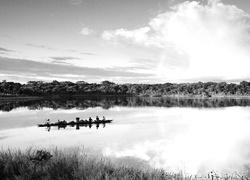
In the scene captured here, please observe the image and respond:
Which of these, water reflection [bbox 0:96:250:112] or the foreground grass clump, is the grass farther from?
water reflection [bbox 0:96:250:112]

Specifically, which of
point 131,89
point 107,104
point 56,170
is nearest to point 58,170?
point 56,170

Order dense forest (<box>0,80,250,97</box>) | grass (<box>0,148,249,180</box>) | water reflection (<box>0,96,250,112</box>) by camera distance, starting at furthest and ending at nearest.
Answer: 1. dense forest (<box>0,80,250,97</box>)
2. water reflection (<box>0,96,250,112</box>)
3. grass (<box>0,148,249,180</box>)

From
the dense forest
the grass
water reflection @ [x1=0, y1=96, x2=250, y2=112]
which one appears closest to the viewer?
the grass

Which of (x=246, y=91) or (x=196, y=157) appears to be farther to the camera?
(x=246, y=91)

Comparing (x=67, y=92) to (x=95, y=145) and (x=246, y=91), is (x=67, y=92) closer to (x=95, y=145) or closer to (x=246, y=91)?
(x=246, y=91)

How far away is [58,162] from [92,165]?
992mm

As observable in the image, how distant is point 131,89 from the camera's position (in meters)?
145

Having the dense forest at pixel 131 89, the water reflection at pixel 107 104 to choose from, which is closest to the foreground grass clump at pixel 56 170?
the water reflection at pixel 107 104

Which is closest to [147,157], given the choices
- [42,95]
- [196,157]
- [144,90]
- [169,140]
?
[196,157]

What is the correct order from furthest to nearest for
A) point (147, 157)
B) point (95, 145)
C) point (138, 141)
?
point (138, 141) < point (95, 145) < point (147, 157)

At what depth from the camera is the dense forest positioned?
10693 centimetres

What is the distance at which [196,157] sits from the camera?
14.2 metres

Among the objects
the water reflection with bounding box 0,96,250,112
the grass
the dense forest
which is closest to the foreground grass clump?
the grass

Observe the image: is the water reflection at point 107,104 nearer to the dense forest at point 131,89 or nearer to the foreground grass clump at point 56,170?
the dense forest at point 131,89
